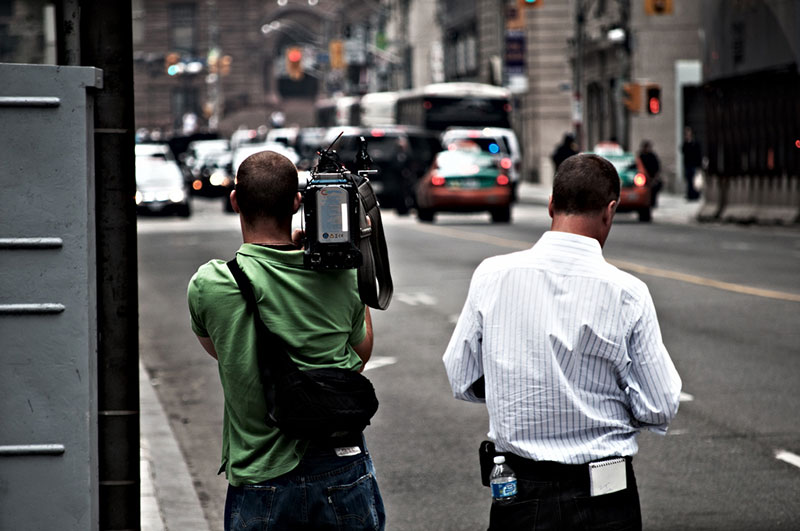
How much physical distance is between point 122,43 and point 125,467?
4.14 feet

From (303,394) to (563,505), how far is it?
2.46 ft

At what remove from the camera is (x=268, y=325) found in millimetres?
3924

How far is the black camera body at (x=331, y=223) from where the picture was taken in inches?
152

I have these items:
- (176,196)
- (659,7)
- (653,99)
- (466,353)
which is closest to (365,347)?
(466,353)

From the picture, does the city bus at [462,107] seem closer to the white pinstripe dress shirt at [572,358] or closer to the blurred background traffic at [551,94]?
the blurred background traffic at [551,94]

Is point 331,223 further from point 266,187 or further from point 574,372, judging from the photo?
point 574,372

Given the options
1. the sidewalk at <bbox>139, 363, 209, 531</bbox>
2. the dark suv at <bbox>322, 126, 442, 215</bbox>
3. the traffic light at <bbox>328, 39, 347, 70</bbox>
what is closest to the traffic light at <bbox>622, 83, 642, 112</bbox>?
the dark suv at <bbox>322, 126, 442, 215</bbox>

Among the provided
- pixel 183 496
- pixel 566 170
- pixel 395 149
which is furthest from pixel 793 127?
pixel 566 170

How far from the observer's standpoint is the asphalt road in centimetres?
751

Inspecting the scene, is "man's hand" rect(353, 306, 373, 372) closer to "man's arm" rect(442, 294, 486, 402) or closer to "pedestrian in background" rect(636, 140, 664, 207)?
"man's arm" rect(442, 294, 486, 402)

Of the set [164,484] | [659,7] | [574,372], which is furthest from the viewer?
[659,7]

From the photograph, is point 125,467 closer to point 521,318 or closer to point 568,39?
point 521,318

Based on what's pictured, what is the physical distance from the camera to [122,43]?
435cm

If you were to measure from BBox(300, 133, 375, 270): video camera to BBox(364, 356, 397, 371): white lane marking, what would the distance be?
27.4ft
